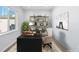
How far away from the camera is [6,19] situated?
12.5 ft

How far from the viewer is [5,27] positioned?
3.64m

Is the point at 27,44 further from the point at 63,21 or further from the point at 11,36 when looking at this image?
the point at 63,21

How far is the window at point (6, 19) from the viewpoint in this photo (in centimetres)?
346

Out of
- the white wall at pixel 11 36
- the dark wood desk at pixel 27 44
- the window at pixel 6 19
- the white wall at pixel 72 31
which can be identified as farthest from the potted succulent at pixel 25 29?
the white wall at pixel 72 31

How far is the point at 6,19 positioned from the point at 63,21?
2008mm

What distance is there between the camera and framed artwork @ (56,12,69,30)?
11.3 ft

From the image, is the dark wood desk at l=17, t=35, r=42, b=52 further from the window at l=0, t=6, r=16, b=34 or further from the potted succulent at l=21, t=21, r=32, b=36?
the window at l=0, t=6, r=16, b=34

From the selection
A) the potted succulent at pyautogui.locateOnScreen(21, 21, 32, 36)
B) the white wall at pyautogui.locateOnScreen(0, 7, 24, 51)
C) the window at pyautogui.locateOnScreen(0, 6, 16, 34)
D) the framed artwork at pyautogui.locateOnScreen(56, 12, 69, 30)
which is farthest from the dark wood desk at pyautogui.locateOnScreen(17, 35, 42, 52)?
the framed artwork at pyautogui.locateOnScreen(56, 12, 69, 30)

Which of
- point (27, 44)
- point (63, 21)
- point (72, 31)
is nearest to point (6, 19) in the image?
point (27, 44)

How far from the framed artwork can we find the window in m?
1.53

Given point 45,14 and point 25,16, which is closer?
point 25,16
